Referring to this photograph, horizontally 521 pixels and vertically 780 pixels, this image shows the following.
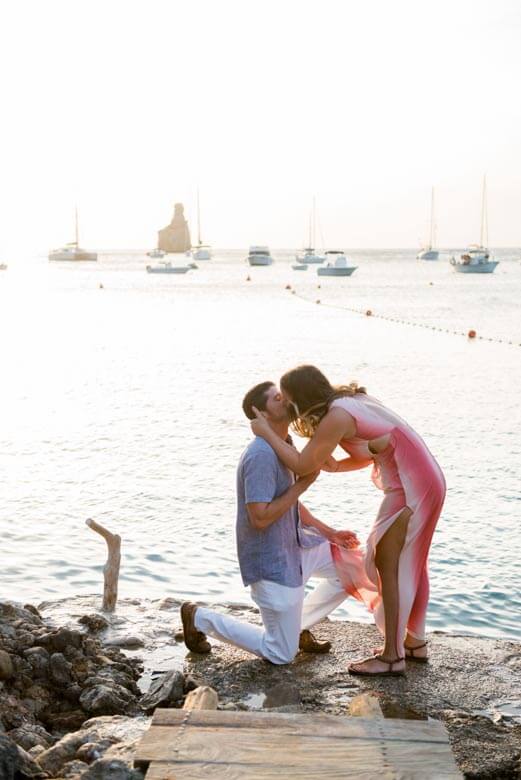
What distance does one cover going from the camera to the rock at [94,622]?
6684mm

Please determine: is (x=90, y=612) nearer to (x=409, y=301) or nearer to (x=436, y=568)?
(x=436, y=568)

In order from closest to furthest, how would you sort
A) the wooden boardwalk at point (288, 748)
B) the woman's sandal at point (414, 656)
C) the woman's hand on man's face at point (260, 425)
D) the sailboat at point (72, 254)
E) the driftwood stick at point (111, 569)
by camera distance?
the wooden boardwalk at point (288, 748), the woman's hand on man's face at point (260, 425), the woman's sandal at point (414, 656), the driftwood stick at point (111, 569), the sailboat at point (72, 254)

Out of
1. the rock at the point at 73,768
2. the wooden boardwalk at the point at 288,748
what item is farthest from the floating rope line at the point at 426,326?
the rock at the point at 73,768

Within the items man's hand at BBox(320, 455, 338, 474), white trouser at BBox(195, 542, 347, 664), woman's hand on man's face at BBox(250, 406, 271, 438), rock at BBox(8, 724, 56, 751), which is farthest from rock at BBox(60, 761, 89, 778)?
man's hand at BBox(320, 455, 338, 474)

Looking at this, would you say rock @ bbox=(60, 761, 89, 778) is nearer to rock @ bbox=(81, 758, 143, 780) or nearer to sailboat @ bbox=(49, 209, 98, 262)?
rock @ bbox=(81, 758, 143, 780)

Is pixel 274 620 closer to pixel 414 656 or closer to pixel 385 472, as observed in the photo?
pixel 414 656

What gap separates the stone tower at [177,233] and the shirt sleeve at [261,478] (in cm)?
17097

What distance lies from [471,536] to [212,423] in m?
6.94

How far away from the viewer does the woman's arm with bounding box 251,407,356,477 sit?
5574 millimetres

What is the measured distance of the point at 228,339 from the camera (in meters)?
33.4

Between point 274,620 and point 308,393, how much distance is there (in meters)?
1.23

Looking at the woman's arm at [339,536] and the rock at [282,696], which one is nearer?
the rock at [282,696]

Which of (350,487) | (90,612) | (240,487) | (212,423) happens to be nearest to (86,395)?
(212,423)

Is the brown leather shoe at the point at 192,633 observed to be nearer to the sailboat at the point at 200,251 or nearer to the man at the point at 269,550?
the man at the point at 269,550
